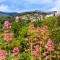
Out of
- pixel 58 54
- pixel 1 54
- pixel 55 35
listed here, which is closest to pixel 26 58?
pixel 58 54

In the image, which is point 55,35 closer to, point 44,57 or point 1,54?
point 44,57

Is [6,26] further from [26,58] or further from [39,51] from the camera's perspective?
[26,58]

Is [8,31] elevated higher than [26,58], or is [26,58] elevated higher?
[8,31]

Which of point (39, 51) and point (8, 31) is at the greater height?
point (8, 31)

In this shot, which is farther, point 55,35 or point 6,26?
point 55,35

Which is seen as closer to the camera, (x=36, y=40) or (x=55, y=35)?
(x=36, y=40)

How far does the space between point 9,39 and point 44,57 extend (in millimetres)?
778

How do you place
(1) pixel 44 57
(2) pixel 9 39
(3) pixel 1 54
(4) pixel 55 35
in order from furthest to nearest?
(4) pixel 55 35 → (1) pixel 44 57 → (2) pixel 9 39 → (3) pixel 1 54

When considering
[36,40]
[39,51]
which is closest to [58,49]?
[36,40]

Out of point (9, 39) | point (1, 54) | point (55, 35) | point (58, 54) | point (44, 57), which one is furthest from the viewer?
point (55, 35)

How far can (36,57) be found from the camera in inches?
209

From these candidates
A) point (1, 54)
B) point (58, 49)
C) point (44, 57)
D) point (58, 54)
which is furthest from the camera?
point (58, 49)

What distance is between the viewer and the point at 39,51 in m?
5.19

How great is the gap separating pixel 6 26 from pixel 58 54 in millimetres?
1494
